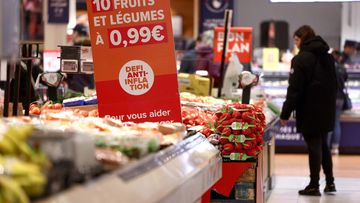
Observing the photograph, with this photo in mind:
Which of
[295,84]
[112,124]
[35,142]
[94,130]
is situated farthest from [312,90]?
[35,142]

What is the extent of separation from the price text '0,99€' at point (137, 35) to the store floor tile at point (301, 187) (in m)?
3.38

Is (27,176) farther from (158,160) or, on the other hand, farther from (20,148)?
(158,160)

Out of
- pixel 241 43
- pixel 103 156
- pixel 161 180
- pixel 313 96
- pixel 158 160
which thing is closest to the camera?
pixel 103 156

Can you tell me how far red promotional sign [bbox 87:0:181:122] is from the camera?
6816mm

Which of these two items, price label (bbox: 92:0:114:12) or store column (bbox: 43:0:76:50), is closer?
price label (bbox: 92:0:114:12)

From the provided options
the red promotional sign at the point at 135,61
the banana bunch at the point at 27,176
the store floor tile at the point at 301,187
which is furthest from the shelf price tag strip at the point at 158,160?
the store floor tile at the point at 301,187

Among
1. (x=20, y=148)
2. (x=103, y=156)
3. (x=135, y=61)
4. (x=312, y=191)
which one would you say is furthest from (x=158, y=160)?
(x=312, y=191)

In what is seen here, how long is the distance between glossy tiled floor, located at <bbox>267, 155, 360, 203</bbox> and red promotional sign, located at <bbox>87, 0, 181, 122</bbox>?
3160 mm

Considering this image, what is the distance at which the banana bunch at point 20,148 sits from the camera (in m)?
3.32

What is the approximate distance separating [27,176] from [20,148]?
0.34 metres

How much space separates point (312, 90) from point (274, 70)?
17.6ft

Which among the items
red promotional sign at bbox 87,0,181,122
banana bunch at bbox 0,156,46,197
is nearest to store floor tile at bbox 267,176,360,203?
red promotional sign at bbox 87,0,181,122

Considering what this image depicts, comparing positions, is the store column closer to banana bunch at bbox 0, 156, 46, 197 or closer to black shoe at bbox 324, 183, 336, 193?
black shoe at bbox 324, 183, 336, 193

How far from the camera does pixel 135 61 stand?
688cm
